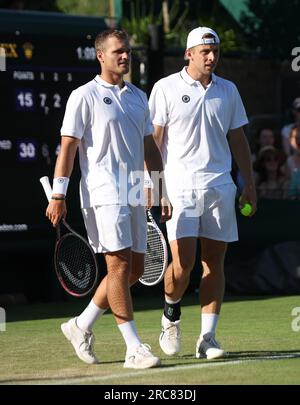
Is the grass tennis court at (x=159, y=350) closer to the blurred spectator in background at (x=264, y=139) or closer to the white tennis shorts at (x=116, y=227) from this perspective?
the white tennis shorts at (x=116, y=227)

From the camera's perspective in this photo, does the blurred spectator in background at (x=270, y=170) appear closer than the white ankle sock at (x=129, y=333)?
No

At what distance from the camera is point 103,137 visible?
28.2 ft

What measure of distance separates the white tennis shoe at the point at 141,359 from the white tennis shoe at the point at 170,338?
2.55 ft

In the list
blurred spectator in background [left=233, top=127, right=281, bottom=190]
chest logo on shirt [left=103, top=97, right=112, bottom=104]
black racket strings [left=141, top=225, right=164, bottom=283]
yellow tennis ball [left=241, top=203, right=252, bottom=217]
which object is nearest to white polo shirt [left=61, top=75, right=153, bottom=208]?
chest logo on shirt [left=103, top=97, right=112, bottom=104]

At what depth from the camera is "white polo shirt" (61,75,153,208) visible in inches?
338

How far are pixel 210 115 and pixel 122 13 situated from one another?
14.6 metres

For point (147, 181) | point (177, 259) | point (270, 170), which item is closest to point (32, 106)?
point (270, 170)

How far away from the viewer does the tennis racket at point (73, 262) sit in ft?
29.1

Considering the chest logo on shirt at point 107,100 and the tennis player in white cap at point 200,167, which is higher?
the chest logo on shirt at point 107,100

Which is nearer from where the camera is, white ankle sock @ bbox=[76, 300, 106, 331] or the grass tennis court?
the grass tennis court

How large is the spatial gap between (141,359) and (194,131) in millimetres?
1656

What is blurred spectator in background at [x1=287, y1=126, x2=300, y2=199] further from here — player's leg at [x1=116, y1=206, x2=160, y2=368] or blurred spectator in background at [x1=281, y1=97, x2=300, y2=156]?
player's leg at [x1=116, y1=206, x2=160, y2=368]

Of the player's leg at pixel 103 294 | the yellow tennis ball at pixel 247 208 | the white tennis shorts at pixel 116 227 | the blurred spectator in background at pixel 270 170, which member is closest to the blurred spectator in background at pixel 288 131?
the blurred spectator in background at pixel 270 170

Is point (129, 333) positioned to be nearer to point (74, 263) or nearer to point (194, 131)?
point (74, 263)
